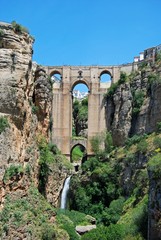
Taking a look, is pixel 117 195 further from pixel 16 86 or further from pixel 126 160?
pixel 16 86

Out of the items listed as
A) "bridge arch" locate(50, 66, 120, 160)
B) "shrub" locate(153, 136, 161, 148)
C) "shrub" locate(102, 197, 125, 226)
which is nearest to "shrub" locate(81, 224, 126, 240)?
"shrub" locate(102, 197, 125, 226)

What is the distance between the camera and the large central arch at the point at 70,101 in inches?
2114

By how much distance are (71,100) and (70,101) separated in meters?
0.26

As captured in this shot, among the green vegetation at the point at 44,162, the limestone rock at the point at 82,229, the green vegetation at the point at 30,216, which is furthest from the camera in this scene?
the limestone rock at the point at 82,229

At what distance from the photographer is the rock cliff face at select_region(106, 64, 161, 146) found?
45.2 m

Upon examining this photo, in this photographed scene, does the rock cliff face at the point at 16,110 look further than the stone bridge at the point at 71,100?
No

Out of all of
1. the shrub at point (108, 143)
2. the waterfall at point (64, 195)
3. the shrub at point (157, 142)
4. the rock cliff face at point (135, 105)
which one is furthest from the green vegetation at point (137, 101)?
the shrub at point (157, 142)

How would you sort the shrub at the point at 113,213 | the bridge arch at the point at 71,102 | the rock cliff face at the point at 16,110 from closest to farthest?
the rock cliff face at the point at 16,110
the shrub at the point at 113,213
the bridge arch at the point at 71,102

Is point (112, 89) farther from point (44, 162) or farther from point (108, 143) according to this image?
point (44, 162)

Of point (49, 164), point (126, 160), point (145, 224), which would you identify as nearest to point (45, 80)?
point (49, 164)

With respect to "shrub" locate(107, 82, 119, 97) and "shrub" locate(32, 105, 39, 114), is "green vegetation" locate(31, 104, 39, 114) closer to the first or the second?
"shrub" locate(32, 105, 39, 114)

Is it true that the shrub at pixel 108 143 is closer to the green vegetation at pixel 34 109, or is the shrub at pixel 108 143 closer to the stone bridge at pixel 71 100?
the stone bridge at pixel 71 100

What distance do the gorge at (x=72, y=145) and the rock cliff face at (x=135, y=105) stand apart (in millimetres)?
114

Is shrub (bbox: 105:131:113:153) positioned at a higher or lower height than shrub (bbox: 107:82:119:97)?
lower
